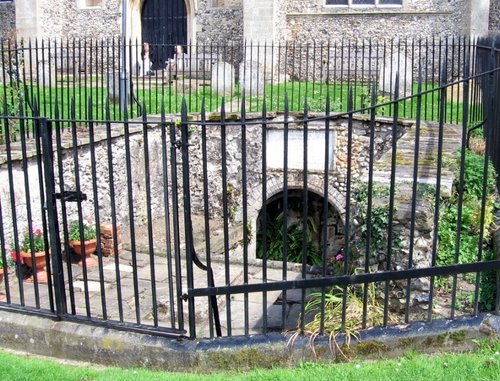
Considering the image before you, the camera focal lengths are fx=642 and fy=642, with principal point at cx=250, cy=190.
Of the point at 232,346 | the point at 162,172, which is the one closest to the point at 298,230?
the point at 162,172

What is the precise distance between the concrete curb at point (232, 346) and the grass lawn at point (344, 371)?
8 cm

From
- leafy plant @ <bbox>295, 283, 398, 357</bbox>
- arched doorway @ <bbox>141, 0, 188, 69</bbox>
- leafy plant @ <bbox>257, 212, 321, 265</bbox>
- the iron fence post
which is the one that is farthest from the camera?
arched doorway @ <bbox>141, 0, 188, 69</bbox>

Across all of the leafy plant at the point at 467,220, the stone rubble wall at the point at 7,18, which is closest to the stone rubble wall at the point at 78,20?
the stone rubble wall at the point at 7,18

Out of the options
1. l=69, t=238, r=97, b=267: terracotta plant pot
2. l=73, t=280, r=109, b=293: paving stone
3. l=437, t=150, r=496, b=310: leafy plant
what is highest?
l=437, t=150, r=496, b=310: leafy plant

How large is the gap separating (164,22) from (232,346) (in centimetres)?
1974

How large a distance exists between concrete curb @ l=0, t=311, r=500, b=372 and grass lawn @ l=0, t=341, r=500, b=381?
8 centimetres

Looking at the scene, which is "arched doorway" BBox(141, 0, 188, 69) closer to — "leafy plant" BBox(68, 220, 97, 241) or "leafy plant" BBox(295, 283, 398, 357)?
"leafy plant" BBox(68, 220, 97, 241)

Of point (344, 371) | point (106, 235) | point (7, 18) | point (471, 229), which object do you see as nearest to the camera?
point (344, 371)

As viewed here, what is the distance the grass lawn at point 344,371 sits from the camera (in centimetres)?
358

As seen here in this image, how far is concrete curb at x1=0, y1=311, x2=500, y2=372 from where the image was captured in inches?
154

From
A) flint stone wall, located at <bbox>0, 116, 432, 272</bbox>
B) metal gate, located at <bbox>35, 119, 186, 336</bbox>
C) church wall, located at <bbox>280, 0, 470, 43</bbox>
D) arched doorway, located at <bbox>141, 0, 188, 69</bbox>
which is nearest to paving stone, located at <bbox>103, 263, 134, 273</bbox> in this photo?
metal gate, located at <bbox>35, 119, 186, 336</bbox>

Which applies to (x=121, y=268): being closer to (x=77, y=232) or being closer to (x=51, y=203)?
(x=77, y=232)

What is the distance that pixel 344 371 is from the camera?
374 cm

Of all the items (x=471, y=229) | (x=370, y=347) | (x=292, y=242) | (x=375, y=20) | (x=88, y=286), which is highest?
(x=375, y=20)
